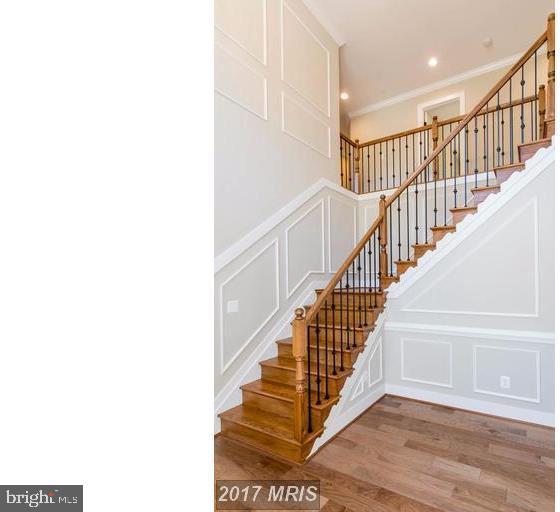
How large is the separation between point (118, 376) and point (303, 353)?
72.3 inches

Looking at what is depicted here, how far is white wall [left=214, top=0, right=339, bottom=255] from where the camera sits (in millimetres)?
2828

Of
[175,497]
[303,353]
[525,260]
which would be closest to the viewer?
[175,497]

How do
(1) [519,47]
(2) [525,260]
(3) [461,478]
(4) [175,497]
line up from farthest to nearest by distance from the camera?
(1) [519,47] → (2) [525,260] → (3) [461,478] → (4) [175,497]

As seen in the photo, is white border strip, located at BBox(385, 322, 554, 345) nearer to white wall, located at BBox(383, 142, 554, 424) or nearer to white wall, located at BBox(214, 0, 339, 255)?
white wall, located at BBox(383, 142, 554, 424)

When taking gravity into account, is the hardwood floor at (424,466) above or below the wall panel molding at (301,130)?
below

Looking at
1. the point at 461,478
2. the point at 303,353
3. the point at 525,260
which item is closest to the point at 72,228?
the point at 303,353

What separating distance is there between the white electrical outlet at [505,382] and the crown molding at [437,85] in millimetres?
5062

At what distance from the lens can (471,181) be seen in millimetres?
4238

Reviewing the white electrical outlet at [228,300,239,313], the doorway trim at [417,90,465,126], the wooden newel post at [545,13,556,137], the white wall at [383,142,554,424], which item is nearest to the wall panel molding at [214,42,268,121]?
the white electrical outlet at [228,300,239,313]

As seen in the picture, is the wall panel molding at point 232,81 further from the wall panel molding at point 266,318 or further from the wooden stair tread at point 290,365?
the wooden stair tread at point 290,365

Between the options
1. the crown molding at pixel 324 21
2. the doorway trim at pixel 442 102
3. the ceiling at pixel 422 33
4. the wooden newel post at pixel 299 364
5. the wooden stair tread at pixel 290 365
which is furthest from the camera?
the doorway trim at pixel 442 102

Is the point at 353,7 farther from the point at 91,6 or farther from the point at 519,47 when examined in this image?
the point at 91,6

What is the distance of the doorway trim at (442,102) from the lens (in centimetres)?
564

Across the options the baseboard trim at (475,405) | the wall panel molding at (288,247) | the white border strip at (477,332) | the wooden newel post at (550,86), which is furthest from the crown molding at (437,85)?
the baseboard trim at (475,405)
